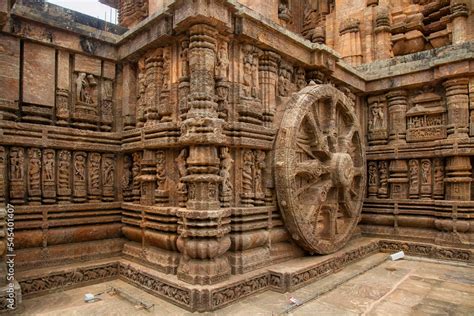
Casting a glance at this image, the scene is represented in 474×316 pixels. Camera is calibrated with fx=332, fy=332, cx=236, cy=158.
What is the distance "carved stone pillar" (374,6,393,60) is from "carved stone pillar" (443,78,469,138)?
3877mm

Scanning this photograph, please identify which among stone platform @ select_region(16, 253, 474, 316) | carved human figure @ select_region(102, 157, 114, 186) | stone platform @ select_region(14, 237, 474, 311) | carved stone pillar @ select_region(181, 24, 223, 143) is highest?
carved stone pillar @ select_region(181, 24, 223, 143)

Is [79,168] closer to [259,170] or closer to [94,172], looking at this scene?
[94,172]

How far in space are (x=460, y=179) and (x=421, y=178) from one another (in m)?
0.86

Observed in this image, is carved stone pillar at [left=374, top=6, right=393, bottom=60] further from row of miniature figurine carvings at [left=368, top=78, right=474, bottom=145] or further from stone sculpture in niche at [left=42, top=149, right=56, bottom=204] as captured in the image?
stone sculpture in niche at [left=42, top=149, right=56, bottom=204]

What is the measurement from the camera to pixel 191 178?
4.71 meters

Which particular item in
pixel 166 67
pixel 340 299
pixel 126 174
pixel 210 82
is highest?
pixel 166 67

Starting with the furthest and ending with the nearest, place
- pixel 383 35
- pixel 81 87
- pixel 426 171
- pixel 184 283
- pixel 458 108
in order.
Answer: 1. pixel 383 35
2. pixel 426 171
3. pixel 458 108
4. pixel 81 87
5. pixel 184 283

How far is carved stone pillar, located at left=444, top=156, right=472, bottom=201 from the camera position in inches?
293

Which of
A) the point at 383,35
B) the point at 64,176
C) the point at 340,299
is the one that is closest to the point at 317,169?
the point at 340,299

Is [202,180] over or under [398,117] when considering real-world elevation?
under

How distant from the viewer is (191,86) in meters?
4.91

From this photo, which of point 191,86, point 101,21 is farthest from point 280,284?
point 101,21

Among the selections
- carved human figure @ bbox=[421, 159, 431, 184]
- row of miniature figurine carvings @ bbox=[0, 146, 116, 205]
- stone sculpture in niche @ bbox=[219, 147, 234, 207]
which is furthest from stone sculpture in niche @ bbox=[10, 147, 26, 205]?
carved human figure @ bbox=[421, 159, 431, 184]

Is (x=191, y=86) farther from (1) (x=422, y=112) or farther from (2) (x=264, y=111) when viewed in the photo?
(1) (x=422, y=112)
